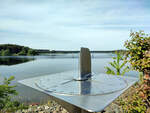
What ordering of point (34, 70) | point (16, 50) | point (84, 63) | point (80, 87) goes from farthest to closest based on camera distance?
point (16, 50), point (34, 70), point (84, 63), point (80, 87)

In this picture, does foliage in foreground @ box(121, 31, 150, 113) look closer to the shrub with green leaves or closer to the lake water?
the shrub with green leaves

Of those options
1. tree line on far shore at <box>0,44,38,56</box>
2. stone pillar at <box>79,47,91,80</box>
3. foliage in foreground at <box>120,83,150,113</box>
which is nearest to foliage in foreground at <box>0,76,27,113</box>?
stone pillar at <box>79,47,91,80</box>

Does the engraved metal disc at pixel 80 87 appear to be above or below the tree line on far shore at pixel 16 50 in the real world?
below

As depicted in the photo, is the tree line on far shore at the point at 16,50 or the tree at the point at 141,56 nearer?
the tree at the point at 141,56

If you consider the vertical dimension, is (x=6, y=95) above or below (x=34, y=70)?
above

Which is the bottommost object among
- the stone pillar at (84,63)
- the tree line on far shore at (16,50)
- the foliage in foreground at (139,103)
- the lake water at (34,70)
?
the lake water at (34,70)

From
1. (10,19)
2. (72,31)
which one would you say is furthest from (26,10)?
(10,19)

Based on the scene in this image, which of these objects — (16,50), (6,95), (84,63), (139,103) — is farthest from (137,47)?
(16,50)

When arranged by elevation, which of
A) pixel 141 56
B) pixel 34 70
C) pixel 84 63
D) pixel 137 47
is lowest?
pixel 34 70

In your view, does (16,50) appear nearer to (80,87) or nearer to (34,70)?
(34,70)

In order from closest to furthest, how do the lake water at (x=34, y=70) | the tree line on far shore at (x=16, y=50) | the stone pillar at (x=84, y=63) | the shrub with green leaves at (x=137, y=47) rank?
the shrub with green leaves at (x=137, y=47) < the stone pillar at (x=84, y=63) < the lake water at (x=34, y=70) < the tree line on far shore at (x=16, y=50)

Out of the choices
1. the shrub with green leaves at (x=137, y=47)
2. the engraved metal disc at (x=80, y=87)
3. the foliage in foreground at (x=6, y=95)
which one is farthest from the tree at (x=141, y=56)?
the foliage in foreground at (x=6, y=95)

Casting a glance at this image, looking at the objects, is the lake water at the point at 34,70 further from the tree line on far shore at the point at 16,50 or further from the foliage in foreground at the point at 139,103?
the foliage in foreground at the point at 139,103

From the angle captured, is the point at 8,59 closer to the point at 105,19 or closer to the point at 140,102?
the point at 105,19
